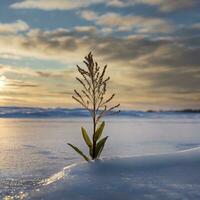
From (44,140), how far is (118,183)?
603cm

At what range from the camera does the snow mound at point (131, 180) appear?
3.06m

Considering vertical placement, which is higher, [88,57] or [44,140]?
[88,57]

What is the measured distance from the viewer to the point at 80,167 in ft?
13.0

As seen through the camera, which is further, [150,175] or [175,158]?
[175,158]

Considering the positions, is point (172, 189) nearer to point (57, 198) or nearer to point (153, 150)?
point (57, 198)

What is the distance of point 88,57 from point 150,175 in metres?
1.83

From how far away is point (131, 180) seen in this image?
11.4 ft

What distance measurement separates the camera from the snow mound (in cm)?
306

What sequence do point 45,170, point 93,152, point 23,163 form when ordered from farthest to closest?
1. point 23,163
2. point 45,170
3. point 93,152

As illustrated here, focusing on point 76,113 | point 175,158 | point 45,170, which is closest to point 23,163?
point 45,170

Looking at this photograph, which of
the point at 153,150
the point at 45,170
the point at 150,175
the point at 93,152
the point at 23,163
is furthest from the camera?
the point at 153,150

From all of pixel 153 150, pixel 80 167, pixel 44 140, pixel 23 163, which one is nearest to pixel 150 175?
pixel 80 167

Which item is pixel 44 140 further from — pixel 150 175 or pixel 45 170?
pixel 150 175

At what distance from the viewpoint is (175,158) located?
4234 millimetres
